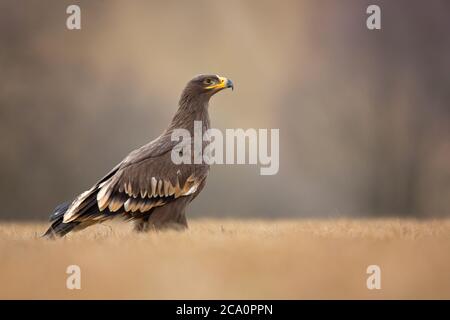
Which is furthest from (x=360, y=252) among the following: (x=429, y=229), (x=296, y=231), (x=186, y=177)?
(x=186, y=177)

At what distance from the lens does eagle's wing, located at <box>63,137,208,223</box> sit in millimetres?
7641

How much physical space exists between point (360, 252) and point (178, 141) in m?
2.84

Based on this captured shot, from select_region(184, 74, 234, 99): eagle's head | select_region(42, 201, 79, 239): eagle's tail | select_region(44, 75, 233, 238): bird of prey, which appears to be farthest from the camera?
select_region(184, 74, 234, 99): eagle's head

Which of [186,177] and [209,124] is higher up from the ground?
[209,124]

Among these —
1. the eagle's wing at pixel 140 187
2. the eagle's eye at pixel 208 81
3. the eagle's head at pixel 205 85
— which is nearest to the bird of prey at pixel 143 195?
the eagle's wing at pixel 140 187

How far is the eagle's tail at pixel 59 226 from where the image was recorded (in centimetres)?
752

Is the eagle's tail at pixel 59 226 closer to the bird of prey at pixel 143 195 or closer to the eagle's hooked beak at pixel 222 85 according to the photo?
the bird of prey at pixel 143 195

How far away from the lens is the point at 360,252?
6250 millimetres

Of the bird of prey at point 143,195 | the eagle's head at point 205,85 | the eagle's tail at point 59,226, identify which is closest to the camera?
the eagle's tail at point 59,226

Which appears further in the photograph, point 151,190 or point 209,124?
point 209,124

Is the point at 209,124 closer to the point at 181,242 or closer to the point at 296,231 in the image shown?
the point at 296,231

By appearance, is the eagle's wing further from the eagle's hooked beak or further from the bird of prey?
the eagle's hooked beak

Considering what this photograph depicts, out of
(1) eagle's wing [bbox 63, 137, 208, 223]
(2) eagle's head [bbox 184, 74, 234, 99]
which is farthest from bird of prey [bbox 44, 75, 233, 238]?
(2) eagle's head [bbox 184, 74, 234, 99]

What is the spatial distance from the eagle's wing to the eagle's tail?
0.32ft
